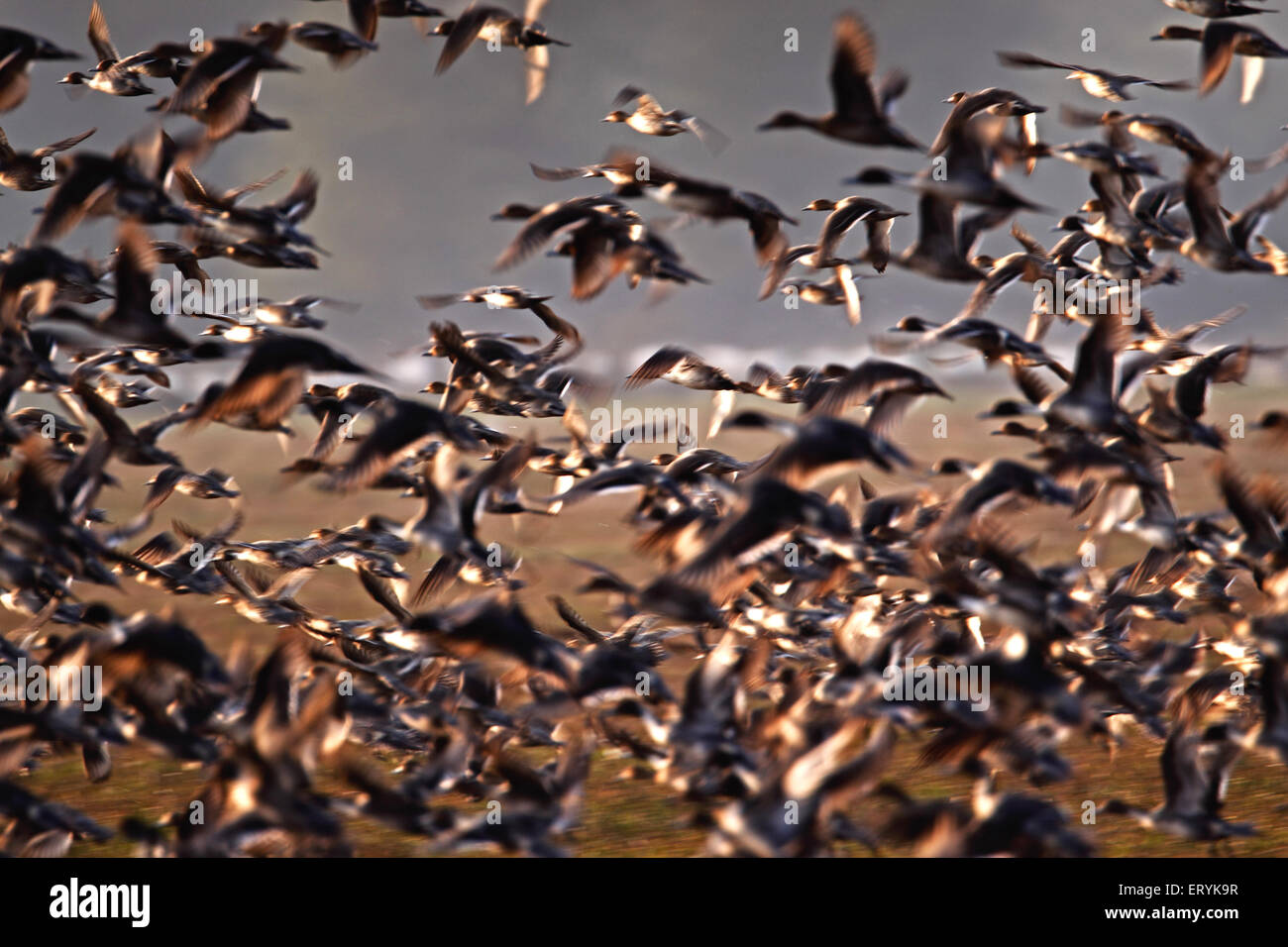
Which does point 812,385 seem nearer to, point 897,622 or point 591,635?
point 897,622

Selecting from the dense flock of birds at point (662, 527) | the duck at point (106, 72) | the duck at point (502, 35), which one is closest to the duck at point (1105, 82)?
the dense flock of birds at point (662, 527)

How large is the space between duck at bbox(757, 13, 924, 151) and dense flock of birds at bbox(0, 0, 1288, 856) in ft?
0.14

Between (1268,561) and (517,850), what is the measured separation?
7.54m

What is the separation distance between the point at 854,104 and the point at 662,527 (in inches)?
185

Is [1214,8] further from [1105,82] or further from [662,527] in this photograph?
[662,527]

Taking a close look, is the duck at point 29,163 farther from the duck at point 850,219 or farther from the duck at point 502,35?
the duck at point 850,219

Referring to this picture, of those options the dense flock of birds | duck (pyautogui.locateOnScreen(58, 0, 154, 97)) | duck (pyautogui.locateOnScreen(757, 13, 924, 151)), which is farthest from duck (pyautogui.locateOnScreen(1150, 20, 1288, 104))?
duck (pyautogui.locateOnScreen(58, 0, 154, 97))

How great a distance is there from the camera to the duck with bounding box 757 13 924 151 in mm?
10922

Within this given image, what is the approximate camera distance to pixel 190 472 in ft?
46.1

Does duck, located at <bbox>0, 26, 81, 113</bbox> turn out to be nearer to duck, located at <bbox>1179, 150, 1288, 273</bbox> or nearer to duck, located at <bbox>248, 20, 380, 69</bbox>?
duck, located at <bbox>248, 20, 380, 69</bbox>

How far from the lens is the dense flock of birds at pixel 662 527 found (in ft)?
31.2

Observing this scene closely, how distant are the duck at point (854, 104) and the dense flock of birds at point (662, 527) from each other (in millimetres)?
44

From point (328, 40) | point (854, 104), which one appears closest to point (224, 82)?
point (328, 40)

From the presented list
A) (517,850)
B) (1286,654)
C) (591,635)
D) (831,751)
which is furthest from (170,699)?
(1286,654)
